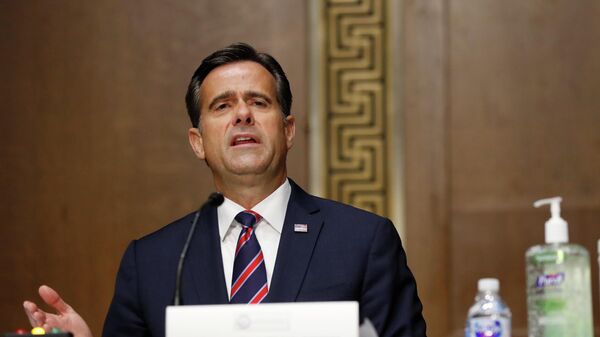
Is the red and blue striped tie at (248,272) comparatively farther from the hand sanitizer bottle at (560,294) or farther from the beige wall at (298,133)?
the beige wall at (298,133)

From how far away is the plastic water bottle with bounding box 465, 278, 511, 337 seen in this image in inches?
71.0

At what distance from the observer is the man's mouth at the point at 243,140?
2.45m

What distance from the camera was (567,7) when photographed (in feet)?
11.9

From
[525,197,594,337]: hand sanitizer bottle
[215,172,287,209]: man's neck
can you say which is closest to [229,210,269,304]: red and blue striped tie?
[215,172,287,209]: man's neck

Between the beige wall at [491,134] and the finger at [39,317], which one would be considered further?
the beige wall at [491,134]

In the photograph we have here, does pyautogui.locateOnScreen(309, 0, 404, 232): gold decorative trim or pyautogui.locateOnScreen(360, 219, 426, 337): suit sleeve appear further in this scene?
pyautogui.locateOnScreen(309, 0, 404, 232): gold decorative trim

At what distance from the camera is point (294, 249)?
7.58ft

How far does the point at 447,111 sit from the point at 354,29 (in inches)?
17.6

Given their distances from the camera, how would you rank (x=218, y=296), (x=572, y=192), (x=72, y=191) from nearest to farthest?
(x=218, y=296) < (x=572, y=192) < (x=72, y=191)

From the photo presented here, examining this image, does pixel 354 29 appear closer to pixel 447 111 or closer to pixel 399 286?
pixel 447 111

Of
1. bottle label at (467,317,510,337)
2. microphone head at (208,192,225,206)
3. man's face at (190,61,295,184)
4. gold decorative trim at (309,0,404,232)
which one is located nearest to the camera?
bottle label at (467,317,510,337)

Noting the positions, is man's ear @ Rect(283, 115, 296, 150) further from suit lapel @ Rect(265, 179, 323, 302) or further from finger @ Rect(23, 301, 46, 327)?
finger @ Rect(23, 301, 46, 327)

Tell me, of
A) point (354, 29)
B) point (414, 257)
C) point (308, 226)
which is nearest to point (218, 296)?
point (308, 226)

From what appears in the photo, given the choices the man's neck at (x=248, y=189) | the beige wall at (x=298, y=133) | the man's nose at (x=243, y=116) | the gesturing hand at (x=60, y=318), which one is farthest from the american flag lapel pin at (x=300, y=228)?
the beige wall at (x=298, y=133)
